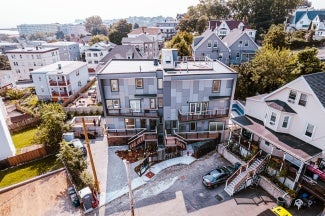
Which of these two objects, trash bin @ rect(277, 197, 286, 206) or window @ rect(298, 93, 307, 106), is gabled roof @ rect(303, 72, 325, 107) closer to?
window @ rect(298, 93, 307, 106)

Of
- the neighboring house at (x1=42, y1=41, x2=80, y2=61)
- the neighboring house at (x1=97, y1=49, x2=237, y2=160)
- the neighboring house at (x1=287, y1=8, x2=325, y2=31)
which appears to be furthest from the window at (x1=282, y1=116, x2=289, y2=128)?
the neighboring house at (x1=42, y1=41, x2=80, y2=61)

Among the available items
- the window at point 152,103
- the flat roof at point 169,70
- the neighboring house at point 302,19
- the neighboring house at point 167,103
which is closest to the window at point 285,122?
the neighboring house at point 167,103

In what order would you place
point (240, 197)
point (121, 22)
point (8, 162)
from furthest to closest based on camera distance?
point (121, 22) < point (8, 162) < point (240, 197)

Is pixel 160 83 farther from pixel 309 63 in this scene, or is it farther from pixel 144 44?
pixel 144 44

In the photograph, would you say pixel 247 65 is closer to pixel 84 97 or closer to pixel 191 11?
pixel 84 97

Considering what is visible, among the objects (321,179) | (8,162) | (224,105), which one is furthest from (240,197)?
(8,162)

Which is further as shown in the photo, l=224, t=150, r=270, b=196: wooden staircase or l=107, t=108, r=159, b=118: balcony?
l=107, t=108, r=159, b=118: balcony
